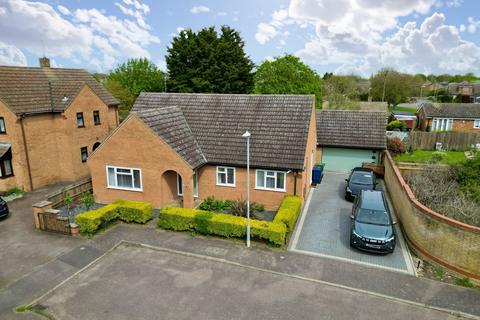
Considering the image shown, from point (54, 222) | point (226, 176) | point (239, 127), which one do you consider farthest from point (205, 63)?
point (54, 222)

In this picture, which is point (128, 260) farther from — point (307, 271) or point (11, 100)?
point (11, 100)

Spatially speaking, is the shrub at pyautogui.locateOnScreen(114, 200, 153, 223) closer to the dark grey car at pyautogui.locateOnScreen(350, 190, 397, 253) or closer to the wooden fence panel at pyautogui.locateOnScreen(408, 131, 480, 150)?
the dark grey car at pyautogui.locateOnScreen(350, 190, 397, 253)

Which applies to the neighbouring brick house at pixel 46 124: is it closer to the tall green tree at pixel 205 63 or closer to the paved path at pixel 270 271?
the paved path at pixel 270 271

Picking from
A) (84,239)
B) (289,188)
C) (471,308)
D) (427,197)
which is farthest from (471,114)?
(84,239)

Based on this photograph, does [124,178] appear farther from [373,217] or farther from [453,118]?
[453,118]

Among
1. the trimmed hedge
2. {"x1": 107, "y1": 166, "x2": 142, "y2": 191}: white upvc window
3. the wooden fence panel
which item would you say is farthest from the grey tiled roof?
the wooden fence panel

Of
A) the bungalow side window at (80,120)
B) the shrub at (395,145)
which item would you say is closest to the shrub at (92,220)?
the bungalow side window at (80,120)
